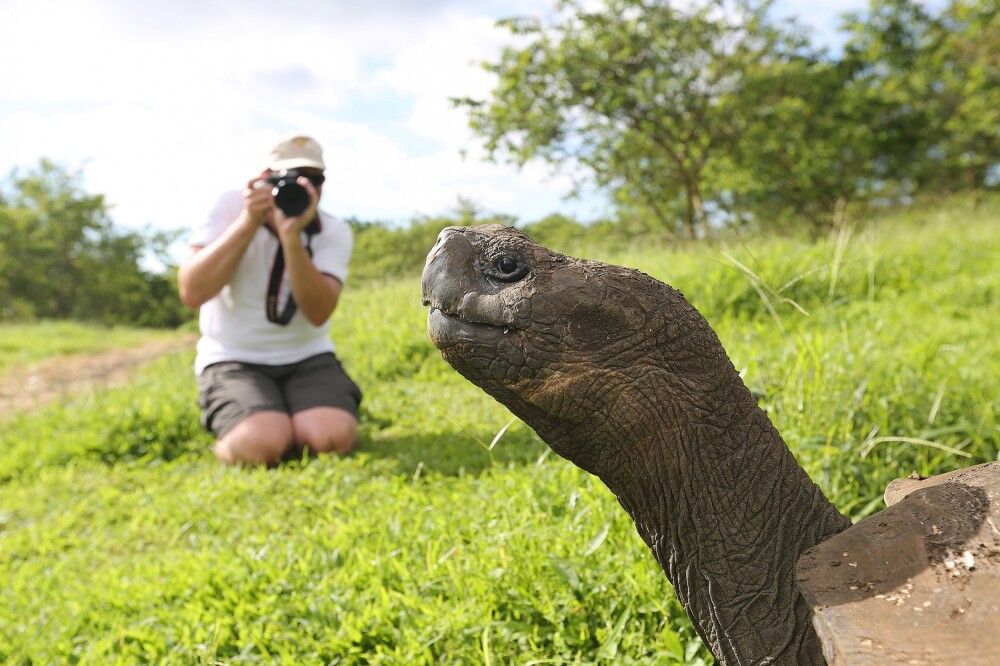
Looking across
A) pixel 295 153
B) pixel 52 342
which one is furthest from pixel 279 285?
pixel 52 342

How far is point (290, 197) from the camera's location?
12.7 feet

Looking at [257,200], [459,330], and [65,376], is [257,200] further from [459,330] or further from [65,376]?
[65,376]

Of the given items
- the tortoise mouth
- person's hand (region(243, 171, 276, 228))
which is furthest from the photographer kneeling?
the tortoise mouth

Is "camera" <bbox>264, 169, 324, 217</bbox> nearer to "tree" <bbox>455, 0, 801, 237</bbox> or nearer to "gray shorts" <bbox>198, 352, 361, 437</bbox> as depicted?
"gray shorts" <bbox>198, 352, 361, 437</bbox>

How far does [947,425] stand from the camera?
9.76 ft

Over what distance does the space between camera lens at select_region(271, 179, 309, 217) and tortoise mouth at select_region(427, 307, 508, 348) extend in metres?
2.84

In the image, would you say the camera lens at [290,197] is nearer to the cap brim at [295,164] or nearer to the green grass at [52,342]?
the cap brim at [295,164]

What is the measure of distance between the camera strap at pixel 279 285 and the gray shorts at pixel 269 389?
307 mm

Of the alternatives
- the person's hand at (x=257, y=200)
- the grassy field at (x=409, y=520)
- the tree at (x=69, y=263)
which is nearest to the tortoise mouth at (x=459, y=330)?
the grassy field at (x=409, y=520)

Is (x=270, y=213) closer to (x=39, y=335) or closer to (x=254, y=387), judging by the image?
(x=254, y=387)

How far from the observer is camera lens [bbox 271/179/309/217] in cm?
385

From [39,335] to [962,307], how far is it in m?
12.2

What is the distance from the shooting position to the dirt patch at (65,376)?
7.27 metres

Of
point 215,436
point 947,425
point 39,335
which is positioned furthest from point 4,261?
point 947,425
